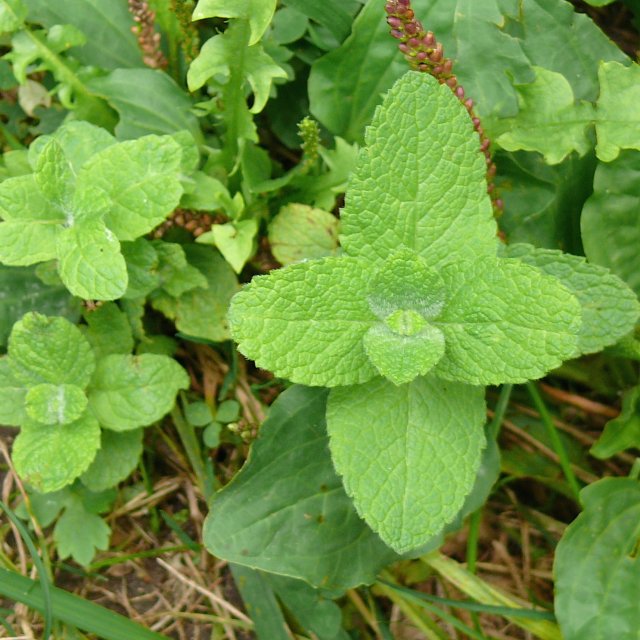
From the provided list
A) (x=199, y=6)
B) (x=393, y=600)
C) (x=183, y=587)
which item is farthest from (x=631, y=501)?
(x=199, y=6)

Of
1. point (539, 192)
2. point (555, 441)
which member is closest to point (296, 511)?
point (555, 441)

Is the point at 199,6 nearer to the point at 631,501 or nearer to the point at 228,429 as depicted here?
the point at 228,429

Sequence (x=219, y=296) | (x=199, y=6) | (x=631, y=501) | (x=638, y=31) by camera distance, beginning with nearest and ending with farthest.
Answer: (x=199, y=6) < (x=631, y=501) < (x=219, y=296) < (x=638, y=31)

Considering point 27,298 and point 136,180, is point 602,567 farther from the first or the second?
point 27,298

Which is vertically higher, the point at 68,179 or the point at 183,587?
the point at 68,179

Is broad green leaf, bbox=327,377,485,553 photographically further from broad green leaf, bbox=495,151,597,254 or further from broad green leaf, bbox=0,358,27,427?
broad green leaf, bbox=0,358,27,427

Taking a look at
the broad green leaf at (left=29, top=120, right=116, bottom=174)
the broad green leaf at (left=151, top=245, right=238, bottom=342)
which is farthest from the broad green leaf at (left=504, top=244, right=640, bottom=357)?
the broad green leaf at (left=29, top=120, right=116, bottom=174)
